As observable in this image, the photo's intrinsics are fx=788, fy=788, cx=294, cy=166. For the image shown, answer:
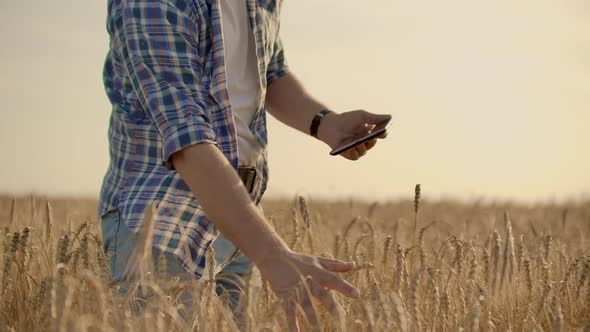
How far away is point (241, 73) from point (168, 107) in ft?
1.74

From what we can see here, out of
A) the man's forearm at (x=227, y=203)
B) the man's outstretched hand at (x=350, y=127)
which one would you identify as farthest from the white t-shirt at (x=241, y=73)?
the man's forearm at (x=227, y=203)

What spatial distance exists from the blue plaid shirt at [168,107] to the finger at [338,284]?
454 millimetres

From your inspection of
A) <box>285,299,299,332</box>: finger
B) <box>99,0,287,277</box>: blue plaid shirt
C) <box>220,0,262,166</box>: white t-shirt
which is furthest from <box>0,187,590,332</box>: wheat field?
<box>220,0,262,166</box>: white t-shirt

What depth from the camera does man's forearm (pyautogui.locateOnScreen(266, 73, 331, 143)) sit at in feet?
8.79

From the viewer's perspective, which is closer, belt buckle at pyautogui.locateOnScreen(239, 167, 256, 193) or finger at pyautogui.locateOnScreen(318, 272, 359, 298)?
finger at pyautogui.locateOnScreen(318, 272, 359, 298)

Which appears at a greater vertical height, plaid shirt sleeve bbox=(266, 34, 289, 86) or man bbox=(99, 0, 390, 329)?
plaid shirt sleeve bbox=(266, 34, 289, 86)

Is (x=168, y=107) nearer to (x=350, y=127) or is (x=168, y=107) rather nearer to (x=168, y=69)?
(x=168, y=69)

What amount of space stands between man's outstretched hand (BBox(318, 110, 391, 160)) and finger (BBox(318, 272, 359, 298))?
899 mm

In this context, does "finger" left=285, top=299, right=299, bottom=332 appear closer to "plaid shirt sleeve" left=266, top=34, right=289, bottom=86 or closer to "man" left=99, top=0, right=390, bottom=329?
"man" left=99, top=0, right=390, bottom=329

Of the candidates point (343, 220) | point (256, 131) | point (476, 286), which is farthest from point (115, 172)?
point (343, 220)

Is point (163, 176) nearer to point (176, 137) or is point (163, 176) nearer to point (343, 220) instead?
point (176, 137)

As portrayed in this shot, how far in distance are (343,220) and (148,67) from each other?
4680mm

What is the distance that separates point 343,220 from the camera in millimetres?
6496

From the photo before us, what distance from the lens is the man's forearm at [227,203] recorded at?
1713mm
